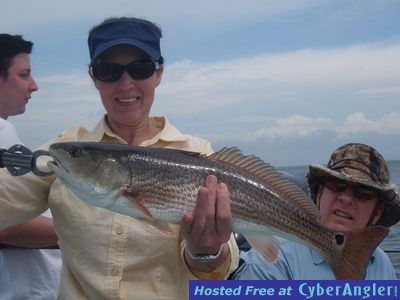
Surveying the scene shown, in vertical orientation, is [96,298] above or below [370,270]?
below

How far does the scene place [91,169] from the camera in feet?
10.9

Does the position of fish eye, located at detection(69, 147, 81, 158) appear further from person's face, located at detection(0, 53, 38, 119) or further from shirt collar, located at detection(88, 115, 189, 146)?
person's face, located at detection(0, 53, 38, 119)

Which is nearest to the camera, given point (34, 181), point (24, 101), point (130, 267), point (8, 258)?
point (130, 267)

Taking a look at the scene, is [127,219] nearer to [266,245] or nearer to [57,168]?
[57,168]

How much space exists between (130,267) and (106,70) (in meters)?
1.32

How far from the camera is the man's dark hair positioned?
212 inches

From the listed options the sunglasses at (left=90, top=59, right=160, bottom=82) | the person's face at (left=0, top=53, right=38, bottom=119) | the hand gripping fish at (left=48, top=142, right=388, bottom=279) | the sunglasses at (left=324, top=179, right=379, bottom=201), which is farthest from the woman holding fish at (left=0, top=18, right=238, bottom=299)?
the person's face at (left=0, top=53, right=38, bottom=119)

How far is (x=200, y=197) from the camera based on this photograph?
307 centimetres

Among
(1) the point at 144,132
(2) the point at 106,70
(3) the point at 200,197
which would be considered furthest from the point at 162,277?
(2) the point at 106,70

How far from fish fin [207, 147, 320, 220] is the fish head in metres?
0.60

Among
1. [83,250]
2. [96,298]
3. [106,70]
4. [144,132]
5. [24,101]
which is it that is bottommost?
[96,298]

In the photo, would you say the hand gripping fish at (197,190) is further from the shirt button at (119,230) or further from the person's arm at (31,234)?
the person's arm at (31,234)

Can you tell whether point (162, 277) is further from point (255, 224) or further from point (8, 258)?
point (8, 258)

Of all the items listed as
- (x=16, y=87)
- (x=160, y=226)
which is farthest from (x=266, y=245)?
(x=16, y=87)
